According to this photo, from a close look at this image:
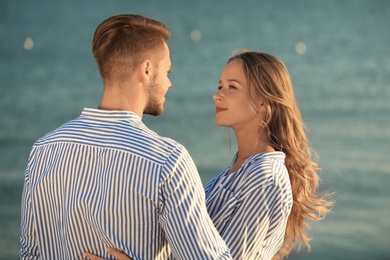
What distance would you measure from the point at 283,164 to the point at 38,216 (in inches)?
38.3

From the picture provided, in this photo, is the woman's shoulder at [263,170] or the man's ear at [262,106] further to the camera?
the man's ear at [262,106]

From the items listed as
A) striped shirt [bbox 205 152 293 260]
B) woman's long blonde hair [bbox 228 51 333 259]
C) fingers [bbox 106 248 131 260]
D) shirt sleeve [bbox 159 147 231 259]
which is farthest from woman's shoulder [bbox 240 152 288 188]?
fingers [bbox 106 248 131 260]

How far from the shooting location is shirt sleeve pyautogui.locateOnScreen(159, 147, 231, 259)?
64.1 inches

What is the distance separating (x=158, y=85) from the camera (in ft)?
6.16

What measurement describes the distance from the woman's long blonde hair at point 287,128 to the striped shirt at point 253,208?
0.77ft

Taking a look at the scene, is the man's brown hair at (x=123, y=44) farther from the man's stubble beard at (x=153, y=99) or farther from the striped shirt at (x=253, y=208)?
the striped shirt at (x=253, y=208)

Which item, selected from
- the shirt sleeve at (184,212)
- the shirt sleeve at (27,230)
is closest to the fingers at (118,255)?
the shirt sleeve at (184,212)

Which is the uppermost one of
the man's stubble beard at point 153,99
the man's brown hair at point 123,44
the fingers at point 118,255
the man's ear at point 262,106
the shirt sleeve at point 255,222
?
the man's brown hair at point 123,44

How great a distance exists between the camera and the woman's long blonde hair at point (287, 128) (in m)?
2.55

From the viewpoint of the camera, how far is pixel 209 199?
7.72ft

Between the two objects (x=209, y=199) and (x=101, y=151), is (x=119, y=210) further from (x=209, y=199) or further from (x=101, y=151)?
(x=209, y=199)

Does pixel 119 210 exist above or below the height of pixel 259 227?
above

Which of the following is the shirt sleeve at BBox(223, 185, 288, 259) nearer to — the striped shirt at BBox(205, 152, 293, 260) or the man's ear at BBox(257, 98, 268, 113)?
the striped shirt at BBox(205, 152, 293, 260)

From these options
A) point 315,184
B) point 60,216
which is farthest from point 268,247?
point 60,216
